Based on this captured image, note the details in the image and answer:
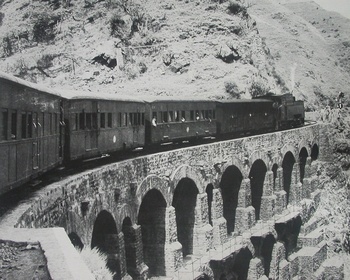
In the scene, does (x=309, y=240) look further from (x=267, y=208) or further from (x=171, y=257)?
Answer: (x=171, y=257)

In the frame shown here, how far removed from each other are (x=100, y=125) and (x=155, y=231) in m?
3.94

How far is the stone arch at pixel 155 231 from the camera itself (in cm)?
1608

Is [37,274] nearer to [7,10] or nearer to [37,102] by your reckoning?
[37,102]

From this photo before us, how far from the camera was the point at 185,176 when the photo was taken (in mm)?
17438

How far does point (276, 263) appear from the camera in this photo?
936 inches

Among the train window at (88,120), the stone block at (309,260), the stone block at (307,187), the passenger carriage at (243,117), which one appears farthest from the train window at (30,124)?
the stone block at (307,187)

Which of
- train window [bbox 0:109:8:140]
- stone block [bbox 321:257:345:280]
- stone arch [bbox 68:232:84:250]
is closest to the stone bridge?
stone arch [bbox 68:232:84:250]

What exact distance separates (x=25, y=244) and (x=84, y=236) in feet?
15.3

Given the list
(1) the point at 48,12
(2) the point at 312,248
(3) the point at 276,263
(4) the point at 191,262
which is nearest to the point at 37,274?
(4) the point at 191,262

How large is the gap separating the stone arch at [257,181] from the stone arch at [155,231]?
1026 centimetres

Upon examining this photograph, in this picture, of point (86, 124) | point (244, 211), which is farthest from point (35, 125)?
point (244, 211)

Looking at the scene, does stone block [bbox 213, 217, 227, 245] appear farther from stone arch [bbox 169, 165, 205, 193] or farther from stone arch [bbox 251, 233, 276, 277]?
stone arch [bbox 251, 233, 276, 277]

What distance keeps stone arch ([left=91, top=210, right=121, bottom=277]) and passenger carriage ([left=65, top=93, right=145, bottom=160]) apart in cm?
183

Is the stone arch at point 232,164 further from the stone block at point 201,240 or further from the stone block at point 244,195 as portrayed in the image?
the stone block at point 201,240
